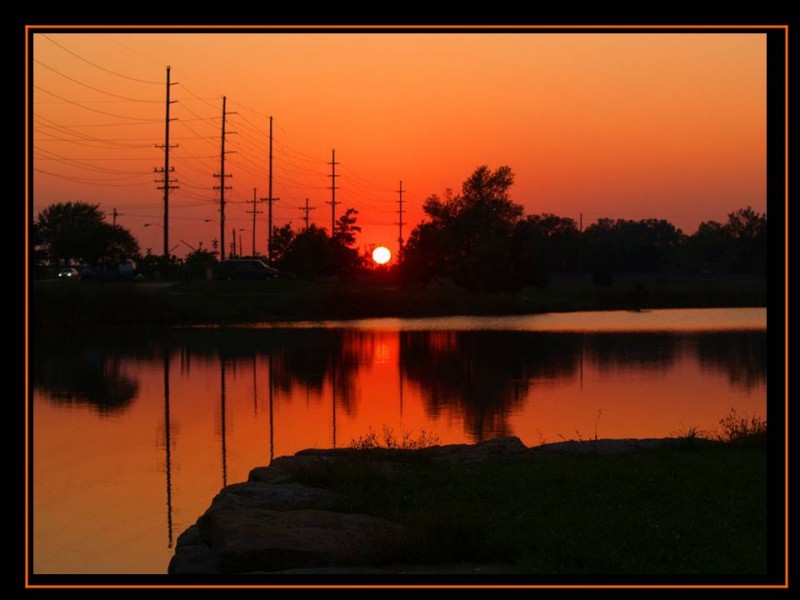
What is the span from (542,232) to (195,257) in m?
87.5

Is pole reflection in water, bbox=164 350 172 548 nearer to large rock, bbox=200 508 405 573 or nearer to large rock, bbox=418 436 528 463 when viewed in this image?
large rock, bbox=200 508 405 573

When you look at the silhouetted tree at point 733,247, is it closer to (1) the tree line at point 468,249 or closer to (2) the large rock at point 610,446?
(1) the tree line at point 468,249

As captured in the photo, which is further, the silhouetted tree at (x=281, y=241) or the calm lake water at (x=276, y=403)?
the silhouetted tree at (x=281, y=241)

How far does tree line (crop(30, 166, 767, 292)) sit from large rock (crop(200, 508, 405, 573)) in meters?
75.7

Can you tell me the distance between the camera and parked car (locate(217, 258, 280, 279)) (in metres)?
93.2

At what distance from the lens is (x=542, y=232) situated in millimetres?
169500

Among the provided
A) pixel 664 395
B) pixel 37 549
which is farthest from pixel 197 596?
pixel 664 395

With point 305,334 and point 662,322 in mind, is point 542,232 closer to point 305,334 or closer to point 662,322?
point 662,322

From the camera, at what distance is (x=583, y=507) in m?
13.6

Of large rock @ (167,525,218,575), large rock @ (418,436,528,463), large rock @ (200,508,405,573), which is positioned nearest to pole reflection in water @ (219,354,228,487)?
large rock @ (418,436,528,463)

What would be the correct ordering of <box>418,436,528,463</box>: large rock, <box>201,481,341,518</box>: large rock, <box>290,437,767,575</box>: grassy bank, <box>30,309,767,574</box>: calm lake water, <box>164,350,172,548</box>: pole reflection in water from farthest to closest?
<box>30,309,767,574</box>: calm lake water → <box>418,436,528,463</box>: large rock → <box>164,350,172,548</box>: pole reflection in water → <box>201,481,341,518</box>: large rock → <box>290,437,767,575</box>: grassy bank

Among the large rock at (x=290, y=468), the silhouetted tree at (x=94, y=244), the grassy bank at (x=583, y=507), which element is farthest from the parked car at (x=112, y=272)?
the grassy bank at (x=583, y=507)

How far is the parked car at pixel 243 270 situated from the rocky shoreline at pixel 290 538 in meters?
78.3

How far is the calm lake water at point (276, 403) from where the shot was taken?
722 inches
